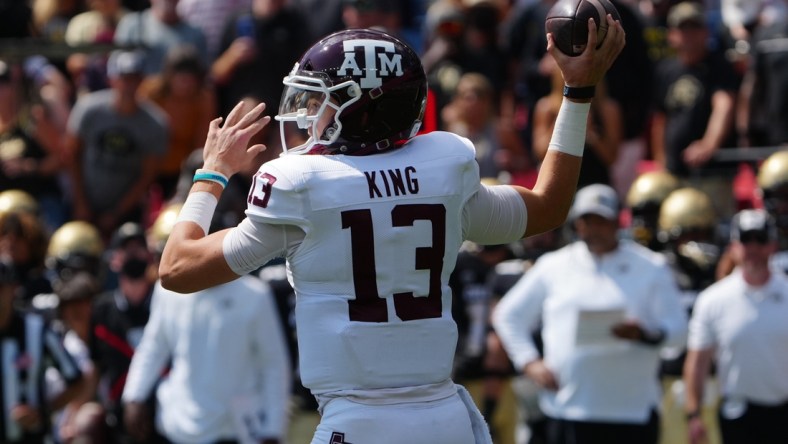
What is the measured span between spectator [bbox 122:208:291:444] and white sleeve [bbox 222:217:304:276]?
14.7 feet

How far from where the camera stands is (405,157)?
13.9 feet

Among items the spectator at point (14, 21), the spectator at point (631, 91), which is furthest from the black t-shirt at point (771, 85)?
the spectator at point (14, 21)

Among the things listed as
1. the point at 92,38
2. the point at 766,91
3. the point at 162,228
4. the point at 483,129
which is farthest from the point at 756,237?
the point at 92,38

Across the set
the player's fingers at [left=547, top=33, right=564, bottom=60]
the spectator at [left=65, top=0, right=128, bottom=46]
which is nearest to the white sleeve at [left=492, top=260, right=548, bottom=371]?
the player's fingers at [left=547, top=33, right=564, bottom=60]

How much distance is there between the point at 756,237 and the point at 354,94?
4759 millimetres

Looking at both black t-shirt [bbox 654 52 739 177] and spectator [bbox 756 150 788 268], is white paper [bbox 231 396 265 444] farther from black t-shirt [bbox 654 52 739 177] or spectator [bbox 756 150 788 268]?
black t-shirt [bbox 654 52 739 177]

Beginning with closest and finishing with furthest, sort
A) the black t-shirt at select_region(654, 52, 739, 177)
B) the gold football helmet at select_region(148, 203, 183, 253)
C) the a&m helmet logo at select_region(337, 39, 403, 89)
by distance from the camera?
the a&m helmet logo at select_region(337, 39, 403, 89), the gold football helmet at select_region(148, 203, 183, 253), the black t-shirt at select_region(654, 52, 739, 177)

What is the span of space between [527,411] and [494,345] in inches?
19.3

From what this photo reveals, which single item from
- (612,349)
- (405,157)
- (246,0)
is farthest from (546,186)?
(246,0)

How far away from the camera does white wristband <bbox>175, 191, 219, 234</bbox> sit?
430 cm

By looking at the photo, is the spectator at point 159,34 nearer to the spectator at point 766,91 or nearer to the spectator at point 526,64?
the spectator at point 526,64

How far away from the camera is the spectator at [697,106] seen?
10477 millimetres

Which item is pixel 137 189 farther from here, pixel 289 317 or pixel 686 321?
pixel 686 321

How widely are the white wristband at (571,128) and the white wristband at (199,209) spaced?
3.20 feet
